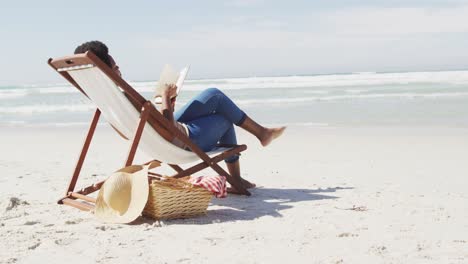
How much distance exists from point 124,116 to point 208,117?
2.47 feet

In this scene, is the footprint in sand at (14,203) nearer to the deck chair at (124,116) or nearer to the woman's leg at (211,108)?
the deck chair at (124,116)

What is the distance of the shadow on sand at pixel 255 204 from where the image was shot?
3846 mm

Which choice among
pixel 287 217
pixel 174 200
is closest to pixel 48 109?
pixel 174 200

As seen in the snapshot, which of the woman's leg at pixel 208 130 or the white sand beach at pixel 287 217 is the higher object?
the woman's leg at pixel 208 130

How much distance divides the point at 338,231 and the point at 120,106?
162 cm

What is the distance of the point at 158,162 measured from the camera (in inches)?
185

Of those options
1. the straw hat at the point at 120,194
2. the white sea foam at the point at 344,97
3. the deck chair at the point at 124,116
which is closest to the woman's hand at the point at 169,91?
the deck chair at the point at 124,116

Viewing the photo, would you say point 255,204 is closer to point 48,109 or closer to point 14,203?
point 14,203

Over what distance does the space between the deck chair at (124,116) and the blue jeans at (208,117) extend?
139mm

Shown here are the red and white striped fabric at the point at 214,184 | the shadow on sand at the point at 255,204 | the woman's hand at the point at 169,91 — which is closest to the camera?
the shadow on sand at the point at 255,204

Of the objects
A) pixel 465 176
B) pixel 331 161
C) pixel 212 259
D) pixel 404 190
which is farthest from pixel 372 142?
pixel 212 259

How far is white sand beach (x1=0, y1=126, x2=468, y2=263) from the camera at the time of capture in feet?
10.00

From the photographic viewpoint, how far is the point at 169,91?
4.09 metres

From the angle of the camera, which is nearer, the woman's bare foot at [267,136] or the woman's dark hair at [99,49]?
the woman's dark hair at [99,49]
